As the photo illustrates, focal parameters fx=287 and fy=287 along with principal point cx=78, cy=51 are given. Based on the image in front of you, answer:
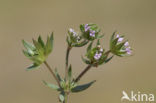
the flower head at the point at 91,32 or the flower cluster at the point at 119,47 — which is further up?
the flower head at the point at 91,32

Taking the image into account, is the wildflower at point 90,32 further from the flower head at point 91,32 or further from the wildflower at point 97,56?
the wildflower at point 97,56

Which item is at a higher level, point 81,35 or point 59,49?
point 81,35

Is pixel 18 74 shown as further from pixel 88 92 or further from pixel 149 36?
pixel 149 36

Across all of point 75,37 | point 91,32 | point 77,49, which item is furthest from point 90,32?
point 77,49

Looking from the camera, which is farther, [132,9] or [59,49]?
[132,9]

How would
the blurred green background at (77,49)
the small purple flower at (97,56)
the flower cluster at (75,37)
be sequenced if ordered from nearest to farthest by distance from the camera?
the small purple flower at (97,56)
the flower cluster at (75,37)
the blurred green background at (77,49)

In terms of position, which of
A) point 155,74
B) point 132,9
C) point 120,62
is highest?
point 132,9

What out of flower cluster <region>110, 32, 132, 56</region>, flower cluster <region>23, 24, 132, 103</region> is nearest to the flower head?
flower cluster <region>23, 24, 132, 103</region>

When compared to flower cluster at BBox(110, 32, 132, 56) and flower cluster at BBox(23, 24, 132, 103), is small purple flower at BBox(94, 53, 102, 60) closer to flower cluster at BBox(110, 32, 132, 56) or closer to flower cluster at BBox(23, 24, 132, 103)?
flower cluster at BBox(23, 24, 132, 103)

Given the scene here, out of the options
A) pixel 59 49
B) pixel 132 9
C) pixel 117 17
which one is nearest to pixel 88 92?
pixel 59 49

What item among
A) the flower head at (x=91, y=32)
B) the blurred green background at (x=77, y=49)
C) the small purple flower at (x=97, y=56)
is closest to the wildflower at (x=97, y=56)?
the small purple flower at (x=97, y=56)

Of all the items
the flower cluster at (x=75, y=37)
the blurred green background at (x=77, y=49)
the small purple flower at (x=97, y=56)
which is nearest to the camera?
the small purple flower at (x=97, y=56)
